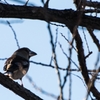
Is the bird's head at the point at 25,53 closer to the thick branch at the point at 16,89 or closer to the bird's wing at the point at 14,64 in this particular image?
the bird's wing at the point at 14,64

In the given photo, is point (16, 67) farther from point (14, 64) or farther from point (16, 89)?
point (16, 89)

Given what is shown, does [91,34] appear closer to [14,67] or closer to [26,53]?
[14,67]

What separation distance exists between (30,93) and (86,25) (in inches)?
35.7

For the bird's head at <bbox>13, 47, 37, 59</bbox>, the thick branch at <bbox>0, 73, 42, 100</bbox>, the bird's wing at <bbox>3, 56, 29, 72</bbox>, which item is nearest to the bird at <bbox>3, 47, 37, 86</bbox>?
the bird's wing at <bbox>3, 56, 29, 72</bbox>

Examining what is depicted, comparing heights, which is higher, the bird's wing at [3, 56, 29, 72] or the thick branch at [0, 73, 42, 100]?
the thick branch at [0, 73, 42, 100]

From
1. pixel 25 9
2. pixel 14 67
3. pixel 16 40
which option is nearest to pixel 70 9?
pixel 25 9

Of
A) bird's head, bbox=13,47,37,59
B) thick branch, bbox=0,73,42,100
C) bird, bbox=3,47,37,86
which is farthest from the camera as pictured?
bird's head, bbox=13,47,37,59

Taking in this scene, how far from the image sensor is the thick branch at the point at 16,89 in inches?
165

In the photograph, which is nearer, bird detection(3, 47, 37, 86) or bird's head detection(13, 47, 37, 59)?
bird detection(3, 47, 37, 86)

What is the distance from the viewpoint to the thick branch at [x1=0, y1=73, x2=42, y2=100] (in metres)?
4.18

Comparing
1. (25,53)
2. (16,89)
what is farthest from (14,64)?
(16,89)

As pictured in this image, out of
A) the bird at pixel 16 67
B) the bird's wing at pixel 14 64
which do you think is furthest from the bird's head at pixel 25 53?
the bird's wing at pixel 14 64

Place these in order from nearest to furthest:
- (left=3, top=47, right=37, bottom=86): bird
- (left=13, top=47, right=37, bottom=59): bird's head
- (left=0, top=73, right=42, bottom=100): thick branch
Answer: (left=0, top=73, right=42, bottom=100): thick branch
(left=3, top=47, right=37, bottom=86): bird
(left=13, top=47, right=37, bottom=59): bird's head

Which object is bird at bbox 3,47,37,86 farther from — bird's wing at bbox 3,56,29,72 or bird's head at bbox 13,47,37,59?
bird's head at bbox 13,47,37,59
